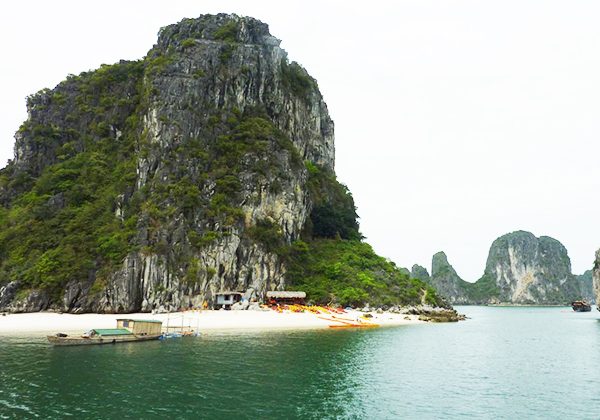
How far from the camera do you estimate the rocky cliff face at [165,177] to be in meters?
67.5

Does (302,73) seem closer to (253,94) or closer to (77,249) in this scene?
(253,94)

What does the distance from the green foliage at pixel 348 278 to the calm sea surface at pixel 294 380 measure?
30492 mm

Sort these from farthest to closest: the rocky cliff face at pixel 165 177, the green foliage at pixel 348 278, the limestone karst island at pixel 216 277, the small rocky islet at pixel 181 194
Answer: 1. the green foliage at pixel 348 278
2. the small rocky islet at pixel 181 194
3. the rocky cliff face at pixel 165 177
4. the limestone karst island at pixel 216 277

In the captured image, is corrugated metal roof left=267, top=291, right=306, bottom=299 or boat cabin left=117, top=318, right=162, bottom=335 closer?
boat cabin left=117, top=318, right=162, bottom=335

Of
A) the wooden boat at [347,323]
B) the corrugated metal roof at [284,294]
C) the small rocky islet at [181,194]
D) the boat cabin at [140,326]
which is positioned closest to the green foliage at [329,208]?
the small rocky islet at [181,194]

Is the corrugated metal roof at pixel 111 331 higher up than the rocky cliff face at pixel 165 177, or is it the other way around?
the rocky cliff face at pixel 165 177

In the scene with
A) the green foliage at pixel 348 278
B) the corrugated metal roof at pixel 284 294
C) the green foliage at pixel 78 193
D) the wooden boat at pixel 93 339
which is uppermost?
the green foliage at pixel 78 193

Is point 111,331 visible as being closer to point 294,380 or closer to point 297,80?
point 294,380

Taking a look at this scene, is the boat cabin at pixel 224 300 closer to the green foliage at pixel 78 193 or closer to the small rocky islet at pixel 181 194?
the small rocky islet at pixel 181 194

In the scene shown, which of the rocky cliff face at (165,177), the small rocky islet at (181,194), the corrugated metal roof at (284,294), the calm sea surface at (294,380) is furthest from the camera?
the corrugated metal roof at (284,294)

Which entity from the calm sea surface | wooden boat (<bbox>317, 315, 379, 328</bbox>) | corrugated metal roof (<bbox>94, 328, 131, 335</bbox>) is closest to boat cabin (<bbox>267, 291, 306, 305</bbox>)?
wooden boat (<bbox>317, 315, 379, 328</bbox>)

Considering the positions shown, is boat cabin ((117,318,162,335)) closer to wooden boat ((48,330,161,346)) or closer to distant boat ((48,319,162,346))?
distant boat ((48,319,162,346))

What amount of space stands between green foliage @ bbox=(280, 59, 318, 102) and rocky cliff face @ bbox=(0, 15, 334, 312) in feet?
1.88

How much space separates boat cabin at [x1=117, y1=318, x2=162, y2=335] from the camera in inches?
1774
